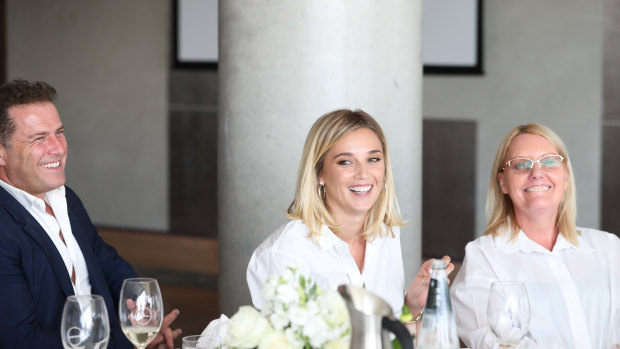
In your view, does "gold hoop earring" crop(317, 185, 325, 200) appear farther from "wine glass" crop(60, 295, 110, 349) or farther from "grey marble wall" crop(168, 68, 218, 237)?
"grey marble wall" crop(168, 68, 218, 237)

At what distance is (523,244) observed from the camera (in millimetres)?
2889

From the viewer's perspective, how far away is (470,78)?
6.53 metres

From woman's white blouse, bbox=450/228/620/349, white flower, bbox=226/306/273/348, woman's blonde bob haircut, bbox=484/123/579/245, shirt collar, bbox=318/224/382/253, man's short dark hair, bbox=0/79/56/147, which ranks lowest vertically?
woman's white blouse, bbox=450/228/620/349

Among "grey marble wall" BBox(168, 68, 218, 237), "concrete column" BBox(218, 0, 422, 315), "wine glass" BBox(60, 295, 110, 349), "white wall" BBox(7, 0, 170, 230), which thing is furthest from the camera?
"white wall" BBox(7, 0, 170, 230)

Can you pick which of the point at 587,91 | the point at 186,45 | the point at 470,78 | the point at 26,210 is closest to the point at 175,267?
the point at 186,45

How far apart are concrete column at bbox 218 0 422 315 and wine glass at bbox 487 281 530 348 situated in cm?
150

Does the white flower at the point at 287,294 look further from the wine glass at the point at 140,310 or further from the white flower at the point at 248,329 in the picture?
the wine glass at the point at 140,310

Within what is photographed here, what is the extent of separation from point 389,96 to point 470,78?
3.21 metres

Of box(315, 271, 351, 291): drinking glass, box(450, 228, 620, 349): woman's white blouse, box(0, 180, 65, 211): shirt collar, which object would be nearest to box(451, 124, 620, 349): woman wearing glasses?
box(450, 228, 620, 349): woman's white blouse

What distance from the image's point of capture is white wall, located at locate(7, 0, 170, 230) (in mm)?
7496

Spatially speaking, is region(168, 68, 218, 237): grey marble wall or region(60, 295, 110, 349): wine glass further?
region(168, 68, 218, 237): grey marble wall

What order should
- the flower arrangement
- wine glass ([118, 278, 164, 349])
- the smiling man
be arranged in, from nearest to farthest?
1. the flower arrangement
2. wine glass ([118, 278, 164, 349])
3. the smiling man

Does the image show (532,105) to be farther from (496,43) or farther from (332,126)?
(332,126)

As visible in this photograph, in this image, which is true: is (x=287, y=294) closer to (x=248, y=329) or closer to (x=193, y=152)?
(x=248, y=329)
